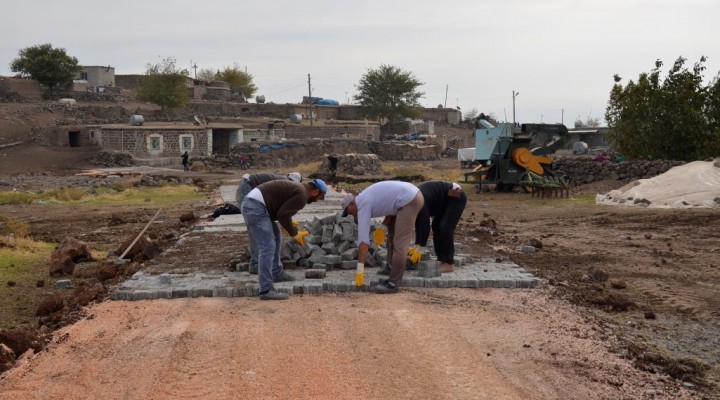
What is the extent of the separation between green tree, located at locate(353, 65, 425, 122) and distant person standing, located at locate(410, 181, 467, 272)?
62715mm

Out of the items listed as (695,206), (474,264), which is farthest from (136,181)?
(474,264)

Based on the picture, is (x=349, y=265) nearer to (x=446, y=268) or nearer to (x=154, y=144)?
(x=446, y=268)

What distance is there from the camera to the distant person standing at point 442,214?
9.74 metres

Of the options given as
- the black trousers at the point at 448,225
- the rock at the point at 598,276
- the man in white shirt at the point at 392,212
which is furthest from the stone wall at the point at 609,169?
the man in white shirt at the point at 392,212

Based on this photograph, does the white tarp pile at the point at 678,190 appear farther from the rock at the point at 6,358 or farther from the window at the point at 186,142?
the window at the point at 186,142

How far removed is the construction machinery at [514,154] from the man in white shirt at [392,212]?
16.8 m

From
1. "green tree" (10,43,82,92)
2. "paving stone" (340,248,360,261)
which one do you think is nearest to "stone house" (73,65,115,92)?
"green tree" (10,43,82,92)

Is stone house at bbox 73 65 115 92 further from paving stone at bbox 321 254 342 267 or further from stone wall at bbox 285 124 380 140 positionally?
paving stone at bbox 321 254 342 267

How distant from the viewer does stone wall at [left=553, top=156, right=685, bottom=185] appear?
24.8 metres

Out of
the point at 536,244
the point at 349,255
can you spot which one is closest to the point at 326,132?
the point at 536,244

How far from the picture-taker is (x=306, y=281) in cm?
916

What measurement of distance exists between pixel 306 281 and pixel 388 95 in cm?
6485

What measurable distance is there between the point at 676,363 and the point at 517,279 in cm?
314

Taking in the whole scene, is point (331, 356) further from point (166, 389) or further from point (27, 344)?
point (27, 344)
